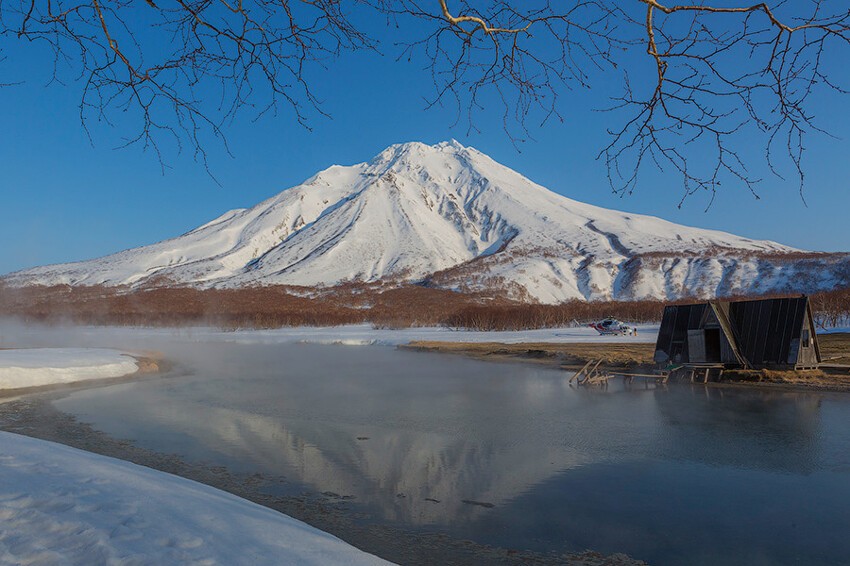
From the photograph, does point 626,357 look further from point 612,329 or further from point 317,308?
point 317,308

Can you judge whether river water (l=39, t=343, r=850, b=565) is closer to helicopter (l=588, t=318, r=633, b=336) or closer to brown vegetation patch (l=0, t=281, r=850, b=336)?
helicopter (l=588, t=318, r=633, b=336)

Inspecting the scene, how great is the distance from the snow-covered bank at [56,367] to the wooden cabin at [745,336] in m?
26.8

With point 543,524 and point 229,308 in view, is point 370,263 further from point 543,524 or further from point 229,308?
point 543,524

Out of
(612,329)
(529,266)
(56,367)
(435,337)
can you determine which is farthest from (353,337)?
(529,266)

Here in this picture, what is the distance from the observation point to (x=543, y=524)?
8445mm

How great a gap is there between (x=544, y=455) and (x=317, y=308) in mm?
99344

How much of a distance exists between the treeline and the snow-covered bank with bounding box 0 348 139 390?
153ft

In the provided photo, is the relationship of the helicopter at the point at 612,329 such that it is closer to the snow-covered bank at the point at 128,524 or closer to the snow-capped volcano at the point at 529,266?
the snow-covered bank at the point at 128,524

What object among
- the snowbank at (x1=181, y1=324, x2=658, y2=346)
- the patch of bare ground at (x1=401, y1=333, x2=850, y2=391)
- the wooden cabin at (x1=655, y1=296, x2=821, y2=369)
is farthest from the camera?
the snowbank at (x1=181, y1=324, x2=658, y2=346)

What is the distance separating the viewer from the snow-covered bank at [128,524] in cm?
441

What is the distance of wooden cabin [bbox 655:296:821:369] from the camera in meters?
26.6

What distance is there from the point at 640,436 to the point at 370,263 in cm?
16220

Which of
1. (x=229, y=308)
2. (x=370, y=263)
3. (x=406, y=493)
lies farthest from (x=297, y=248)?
(x=406, y=493)

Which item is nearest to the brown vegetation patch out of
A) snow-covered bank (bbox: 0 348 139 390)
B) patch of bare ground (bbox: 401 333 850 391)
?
patch of bare ground (bbox: 401 333 850 391)
